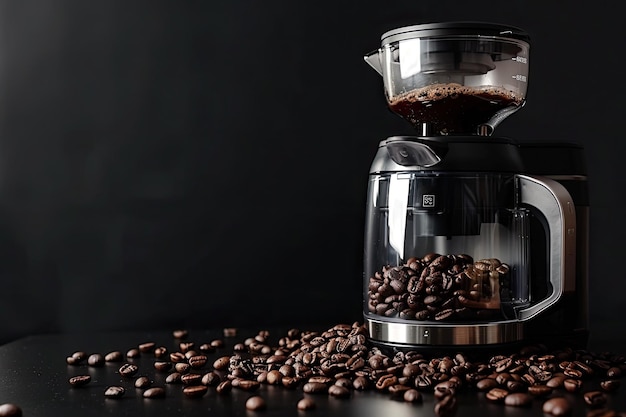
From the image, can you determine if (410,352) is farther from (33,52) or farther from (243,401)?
(33,52)

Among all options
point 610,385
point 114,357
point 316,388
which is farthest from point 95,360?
point 610,385

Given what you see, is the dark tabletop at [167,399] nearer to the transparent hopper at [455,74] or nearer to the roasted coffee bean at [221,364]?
the roasted coffee bean at [221,364]

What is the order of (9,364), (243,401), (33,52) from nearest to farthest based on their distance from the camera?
1. (243,401)
2. (9,364)
3. (33,52)

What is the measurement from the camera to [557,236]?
125 cm

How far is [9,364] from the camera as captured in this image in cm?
139

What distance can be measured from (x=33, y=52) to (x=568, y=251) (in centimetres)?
118

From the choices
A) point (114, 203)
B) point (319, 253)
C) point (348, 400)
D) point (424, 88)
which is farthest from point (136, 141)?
point (348, 400)

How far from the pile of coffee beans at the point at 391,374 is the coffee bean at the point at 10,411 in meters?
0.14

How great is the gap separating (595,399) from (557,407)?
8cm

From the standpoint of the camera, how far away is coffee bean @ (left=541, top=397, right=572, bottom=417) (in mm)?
1015

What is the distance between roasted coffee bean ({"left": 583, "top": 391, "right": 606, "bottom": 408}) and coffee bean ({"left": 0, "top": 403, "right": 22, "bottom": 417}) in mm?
718

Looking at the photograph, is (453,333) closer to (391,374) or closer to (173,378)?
(391,374)

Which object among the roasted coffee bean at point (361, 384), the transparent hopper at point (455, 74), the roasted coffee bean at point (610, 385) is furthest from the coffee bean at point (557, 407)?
the transparent hopper at point (455, 74)

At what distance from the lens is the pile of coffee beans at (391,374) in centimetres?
110
